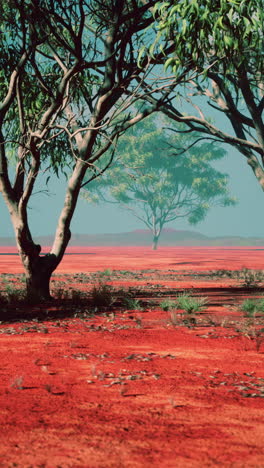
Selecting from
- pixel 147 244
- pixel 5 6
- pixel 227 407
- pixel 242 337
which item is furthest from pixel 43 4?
pixel 147 244

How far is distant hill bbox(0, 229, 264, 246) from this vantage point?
10438 cm

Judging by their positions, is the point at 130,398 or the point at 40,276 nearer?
the point at 130,398

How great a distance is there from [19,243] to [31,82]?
441cm

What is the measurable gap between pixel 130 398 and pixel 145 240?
352 ft

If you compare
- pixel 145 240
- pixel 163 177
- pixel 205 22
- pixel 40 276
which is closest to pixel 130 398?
pixel 205 22

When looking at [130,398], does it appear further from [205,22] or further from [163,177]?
[163,177]

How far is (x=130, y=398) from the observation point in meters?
5.44

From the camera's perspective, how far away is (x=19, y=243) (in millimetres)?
13086

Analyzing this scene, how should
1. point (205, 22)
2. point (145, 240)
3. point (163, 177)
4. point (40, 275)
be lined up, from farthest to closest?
point (145, 240)
point (163, 177)
point (40, 275)
point (205, 22)

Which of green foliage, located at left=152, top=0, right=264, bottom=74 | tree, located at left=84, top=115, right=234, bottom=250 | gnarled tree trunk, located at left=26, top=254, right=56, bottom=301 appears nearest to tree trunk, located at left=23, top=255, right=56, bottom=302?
gnarled tree trunk, located at left=26, top=254, right=56, bottom=301

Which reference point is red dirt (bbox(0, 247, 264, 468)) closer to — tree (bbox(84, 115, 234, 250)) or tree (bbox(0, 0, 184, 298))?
tree (bbox(0, 0, 184, 298))

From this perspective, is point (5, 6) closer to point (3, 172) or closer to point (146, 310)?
point (3, 172)

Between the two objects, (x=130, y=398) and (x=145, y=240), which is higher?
(x=145, y=240)

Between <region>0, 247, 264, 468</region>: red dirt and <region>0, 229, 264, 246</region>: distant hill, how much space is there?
92.9 meters
